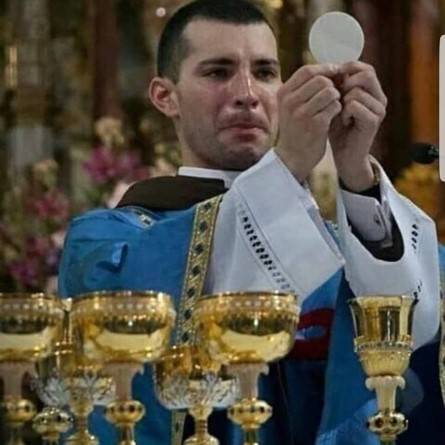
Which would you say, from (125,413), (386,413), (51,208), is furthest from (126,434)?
(51,208)

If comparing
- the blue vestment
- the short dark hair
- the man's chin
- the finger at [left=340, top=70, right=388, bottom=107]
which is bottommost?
the blue vestment

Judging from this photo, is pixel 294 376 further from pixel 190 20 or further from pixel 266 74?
pixel 190 20

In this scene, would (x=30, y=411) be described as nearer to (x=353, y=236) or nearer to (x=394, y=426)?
(x=394, y=426)

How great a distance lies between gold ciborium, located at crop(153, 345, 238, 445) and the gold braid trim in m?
0.37

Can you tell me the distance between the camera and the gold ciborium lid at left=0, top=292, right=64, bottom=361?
6.58ft

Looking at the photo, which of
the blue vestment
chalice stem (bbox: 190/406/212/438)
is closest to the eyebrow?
the blue vestment

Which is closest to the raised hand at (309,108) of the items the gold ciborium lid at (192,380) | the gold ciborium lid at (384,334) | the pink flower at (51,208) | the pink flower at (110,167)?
the gold ciborium lid at (384,334)

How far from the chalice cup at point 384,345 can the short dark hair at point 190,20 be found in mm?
887

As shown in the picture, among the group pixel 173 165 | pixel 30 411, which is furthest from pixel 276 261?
pixel 173 165

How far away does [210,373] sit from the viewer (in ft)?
6.98

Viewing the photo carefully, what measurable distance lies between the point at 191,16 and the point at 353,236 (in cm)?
74

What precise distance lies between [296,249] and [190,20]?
733 mm

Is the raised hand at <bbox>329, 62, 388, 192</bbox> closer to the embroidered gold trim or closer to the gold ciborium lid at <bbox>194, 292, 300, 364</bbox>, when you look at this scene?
the embroidered gold trim

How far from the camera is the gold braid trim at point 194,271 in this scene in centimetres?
256
